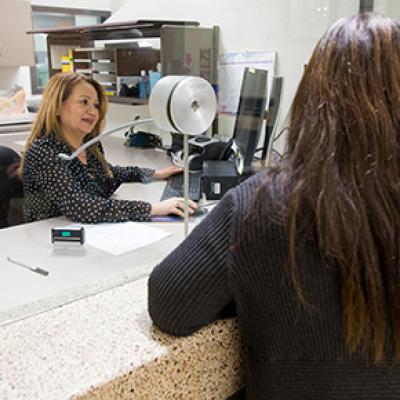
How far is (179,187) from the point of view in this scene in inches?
75.3

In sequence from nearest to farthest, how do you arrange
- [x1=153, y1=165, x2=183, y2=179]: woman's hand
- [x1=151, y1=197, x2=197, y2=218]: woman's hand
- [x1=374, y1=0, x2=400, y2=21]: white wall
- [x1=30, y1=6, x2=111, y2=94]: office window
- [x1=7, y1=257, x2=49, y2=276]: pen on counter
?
1. [x1=7, y1=257, x2=49, y2=276]: pen on counter
2. [x1=151, y1=197, x2=197, y2=218]: woman's hand
3. [x1=30, y1=6, x2=111, y2=94]: office window
4. [x1=374, y1=0, x2=400, y2=21]: white wall
5. [x1=153, y1=165, x2=183, y2=179]: woman's hand

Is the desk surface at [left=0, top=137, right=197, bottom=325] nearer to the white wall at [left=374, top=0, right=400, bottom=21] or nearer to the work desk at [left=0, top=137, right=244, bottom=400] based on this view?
the work desk at [left=0, top=137, right=244, bottom=400]

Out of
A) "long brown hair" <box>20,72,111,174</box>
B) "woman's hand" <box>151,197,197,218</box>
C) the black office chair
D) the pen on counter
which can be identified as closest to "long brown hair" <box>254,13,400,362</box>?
the pen on counter

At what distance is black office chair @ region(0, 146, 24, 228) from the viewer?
1917mm

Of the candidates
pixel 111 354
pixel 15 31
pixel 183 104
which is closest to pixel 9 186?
pixel 15 31

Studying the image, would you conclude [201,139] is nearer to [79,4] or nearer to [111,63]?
[111,63]

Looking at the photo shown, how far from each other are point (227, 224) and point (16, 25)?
4.73 feet

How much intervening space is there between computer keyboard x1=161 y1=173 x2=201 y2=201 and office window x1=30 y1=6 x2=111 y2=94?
1.97 feet

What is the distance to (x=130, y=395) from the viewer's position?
0.67m

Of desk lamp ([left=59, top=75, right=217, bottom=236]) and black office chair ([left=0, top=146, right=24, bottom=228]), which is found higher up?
desk lamp ([left=59, top=75, right=217, bottom=236])

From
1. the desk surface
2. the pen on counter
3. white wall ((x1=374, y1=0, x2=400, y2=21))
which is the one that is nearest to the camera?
the desk surface

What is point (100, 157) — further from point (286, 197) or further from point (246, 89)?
point (286, 197)

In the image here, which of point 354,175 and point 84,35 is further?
point 84,35

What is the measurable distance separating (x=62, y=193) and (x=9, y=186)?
0.53 m
